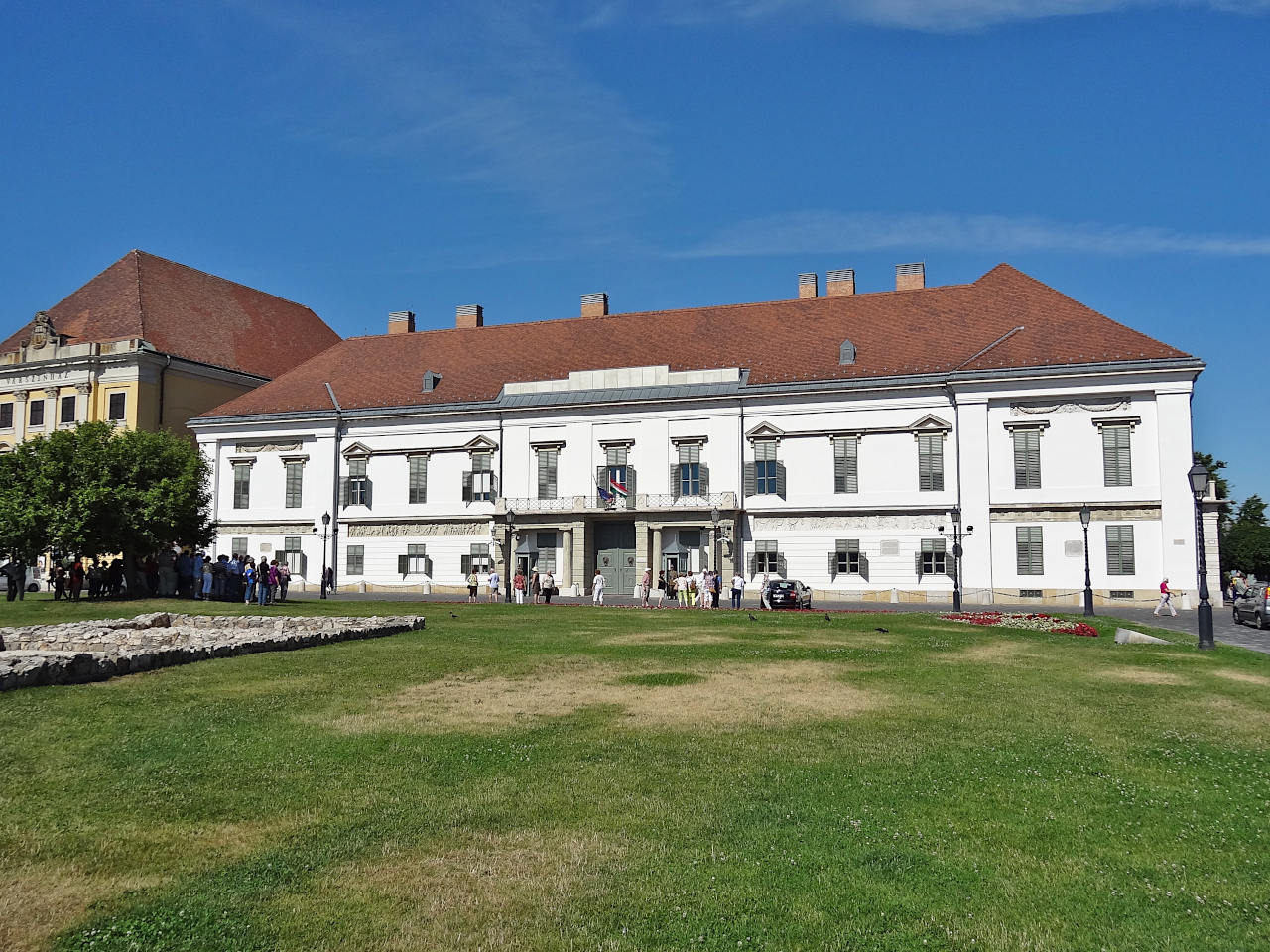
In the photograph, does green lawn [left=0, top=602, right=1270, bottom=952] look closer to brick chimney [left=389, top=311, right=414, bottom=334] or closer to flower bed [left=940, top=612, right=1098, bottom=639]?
flower bed [left=940, top=612, right=1098, bottom=639]

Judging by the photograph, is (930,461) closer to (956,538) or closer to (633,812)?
(956,538)

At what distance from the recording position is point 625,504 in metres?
48.5

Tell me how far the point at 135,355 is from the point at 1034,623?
49.6 metres

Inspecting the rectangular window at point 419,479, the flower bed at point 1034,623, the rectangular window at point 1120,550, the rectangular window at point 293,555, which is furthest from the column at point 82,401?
the rectangular window at point 1120,550

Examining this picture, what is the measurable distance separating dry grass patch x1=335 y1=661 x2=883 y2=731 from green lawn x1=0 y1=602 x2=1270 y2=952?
0.28ft

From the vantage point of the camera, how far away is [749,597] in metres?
45.9

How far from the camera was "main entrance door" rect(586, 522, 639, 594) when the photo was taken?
48812mm

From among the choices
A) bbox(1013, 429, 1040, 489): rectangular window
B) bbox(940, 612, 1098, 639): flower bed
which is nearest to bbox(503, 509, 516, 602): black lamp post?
bbox(1013, 429, 1040, 489): rectangular window

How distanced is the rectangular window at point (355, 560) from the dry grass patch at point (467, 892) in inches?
1846

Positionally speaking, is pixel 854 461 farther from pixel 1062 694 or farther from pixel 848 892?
pixel 848 892

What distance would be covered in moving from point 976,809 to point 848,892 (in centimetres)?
237

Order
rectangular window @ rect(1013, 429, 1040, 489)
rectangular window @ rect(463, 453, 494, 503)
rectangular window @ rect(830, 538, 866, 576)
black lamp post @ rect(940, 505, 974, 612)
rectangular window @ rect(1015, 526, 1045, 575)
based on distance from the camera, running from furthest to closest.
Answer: rectangular window @ rect(463, 453, 494, 503) < rectangular window @ rect(830, 538, 866, 576) < rectangular window @ rect(1013, 429, 1040, 489) < rectangular window @ rect(1015, 526, 1045, 575) < black lamp post @ rect(940, 505, 974, 612)

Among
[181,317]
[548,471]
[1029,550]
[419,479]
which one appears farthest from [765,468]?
[181,317]

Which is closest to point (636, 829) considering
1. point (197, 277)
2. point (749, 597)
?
point (749, 597)
